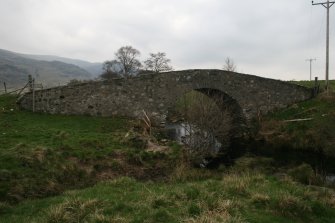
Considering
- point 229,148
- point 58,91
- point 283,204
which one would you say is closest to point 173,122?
point 229,148

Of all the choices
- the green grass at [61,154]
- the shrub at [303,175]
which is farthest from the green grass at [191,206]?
the shrub at [303,175]

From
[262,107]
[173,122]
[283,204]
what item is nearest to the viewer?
[283,204]

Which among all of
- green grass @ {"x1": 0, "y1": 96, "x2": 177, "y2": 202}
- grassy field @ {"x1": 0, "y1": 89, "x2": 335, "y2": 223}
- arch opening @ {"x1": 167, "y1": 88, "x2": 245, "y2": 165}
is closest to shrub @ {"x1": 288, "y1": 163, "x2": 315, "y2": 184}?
grassy field @ {"x1": 0, "y1": 89, "x2": 335, "y2": 223}

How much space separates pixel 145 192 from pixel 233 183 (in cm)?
259

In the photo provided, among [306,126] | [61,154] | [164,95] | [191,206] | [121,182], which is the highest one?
[164,95]

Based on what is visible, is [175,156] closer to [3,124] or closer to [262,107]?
[3,124]

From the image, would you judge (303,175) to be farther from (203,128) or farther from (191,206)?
(191,206)

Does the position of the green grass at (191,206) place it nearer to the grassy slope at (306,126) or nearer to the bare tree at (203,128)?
the bare tree at (203,128)

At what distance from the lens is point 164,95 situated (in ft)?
89.1

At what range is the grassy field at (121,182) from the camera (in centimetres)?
920

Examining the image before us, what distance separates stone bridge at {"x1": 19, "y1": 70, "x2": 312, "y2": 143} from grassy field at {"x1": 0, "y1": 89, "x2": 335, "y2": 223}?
0.98m

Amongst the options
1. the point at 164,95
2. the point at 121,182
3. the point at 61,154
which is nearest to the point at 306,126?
the point at 164,95

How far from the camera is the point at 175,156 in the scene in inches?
750

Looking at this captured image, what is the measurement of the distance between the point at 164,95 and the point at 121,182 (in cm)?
1456
